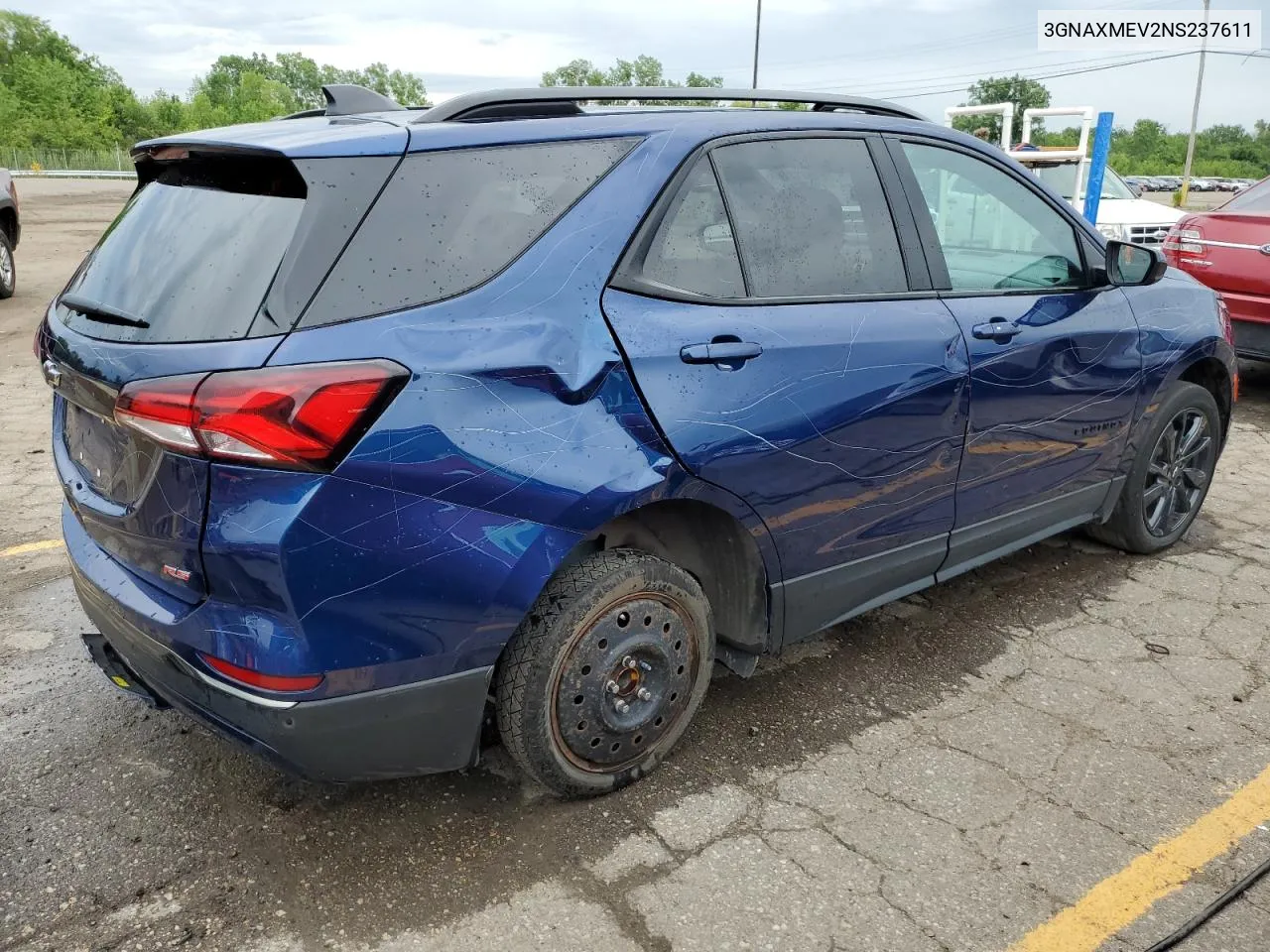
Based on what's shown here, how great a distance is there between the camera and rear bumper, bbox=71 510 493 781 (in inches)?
81.0

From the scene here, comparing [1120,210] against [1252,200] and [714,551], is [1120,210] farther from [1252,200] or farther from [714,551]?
[714,551]

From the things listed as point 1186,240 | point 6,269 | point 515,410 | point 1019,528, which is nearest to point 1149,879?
point 1019,528

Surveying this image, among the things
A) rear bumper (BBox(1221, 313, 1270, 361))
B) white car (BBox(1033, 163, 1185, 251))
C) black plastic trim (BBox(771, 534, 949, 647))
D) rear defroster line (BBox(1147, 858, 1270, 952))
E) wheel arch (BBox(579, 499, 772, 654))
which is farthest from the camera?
white car (BBox(1033, 163, 1185, 251))

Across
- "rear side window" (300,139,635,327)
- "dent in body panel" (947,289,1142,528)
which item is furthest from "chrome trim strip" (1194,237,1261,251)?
"rear side window" (300,139,635,327)

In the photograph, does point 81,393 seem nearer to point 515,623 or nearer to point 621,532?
point 515,623

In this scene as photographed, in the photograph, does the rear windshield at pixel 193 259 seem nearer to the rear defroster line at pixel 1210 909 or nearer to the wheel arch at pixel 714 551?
the wheel arch at pixel 714 551

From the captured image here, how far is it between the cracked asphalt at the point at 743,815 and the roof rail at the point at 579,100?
67.5 inches

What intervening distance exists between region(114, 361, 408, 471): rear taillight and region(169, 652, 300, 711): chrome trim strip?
1.53 ft

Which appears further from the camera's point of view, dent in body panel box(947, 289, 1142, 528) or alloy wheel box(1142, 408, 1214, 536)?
alloy wheel box(1142, 408, 1214, 536)

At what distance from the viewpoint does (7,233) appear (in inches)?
421

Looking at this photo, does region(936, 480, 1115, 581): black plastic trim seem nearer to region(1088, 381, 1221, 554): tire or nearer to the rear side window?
region(1088, 381, 1221, 554): tire

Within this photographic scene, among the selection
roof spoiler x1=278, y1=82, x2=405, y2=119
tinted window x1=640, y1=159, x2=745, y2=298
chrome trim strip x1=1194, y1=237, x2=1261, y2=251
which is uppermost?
roof spoiler x1=278, y1=82, x2=405, y2=119

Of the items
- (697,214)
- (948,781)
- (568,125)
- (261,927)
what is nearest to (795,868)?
(948,781)

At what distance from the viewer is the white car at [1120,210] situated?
1070 cm
